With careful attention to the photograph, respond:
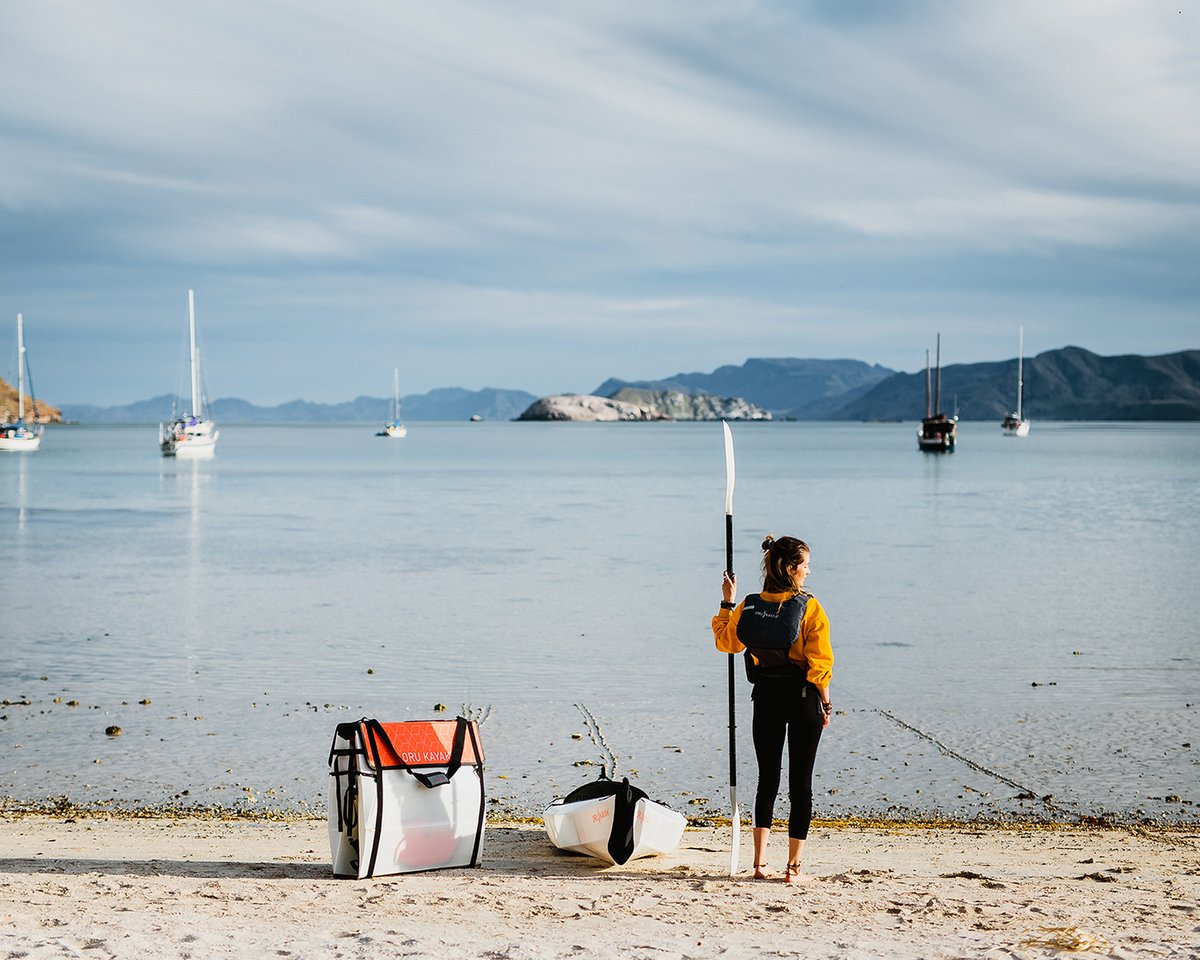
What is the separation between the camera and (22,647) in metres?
17.3

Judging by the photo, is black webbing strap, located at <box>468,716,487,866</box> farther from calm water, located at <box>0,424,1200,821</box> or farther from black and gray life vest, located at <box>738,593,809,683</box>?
calm water, located at <box>0,424,1200,821</box>

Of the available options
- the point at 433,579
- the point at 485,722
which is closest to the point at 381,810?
the point at 485,722

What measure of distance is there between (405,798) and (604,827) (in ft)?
4.03

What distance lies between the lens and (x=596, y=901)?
6680 millimetres

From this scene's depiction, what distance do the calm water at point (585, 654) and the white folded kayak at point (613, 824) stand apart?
193 centimetres

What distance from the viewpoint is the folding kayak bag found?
685cm

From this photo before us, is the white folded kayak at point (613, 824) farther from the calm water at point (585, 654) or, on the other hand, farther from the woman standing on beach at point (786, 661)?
the calm water at point (585, 654)

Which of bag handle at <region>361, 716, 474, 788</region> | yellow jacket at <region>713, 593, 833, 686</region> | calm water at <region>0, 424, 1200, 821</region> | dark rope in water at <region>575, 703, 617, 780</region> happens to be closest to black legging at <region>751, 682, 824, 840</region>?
yellow jacket at <region>713, 593, 833, 686</region>

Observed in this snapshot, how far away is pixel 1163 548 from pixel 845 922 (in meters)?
30.0

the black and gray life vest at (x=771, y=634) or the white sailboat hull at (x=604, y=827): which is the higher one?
the black and gray life vest at (x=771, y=634)

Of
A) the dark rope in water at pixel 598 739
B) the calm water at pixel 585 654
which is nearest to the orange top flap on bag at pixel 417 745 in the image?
the calm water at pixel 585 654

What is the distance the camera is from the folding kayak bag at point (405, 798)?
22.5ft

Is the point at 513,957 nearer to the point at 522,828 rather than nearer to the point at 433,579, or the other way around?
the point at 522,828

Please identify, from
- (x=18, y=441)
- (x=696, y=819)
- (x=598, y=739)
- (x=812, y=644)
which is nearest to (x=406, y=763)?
(x=812, y=644)
